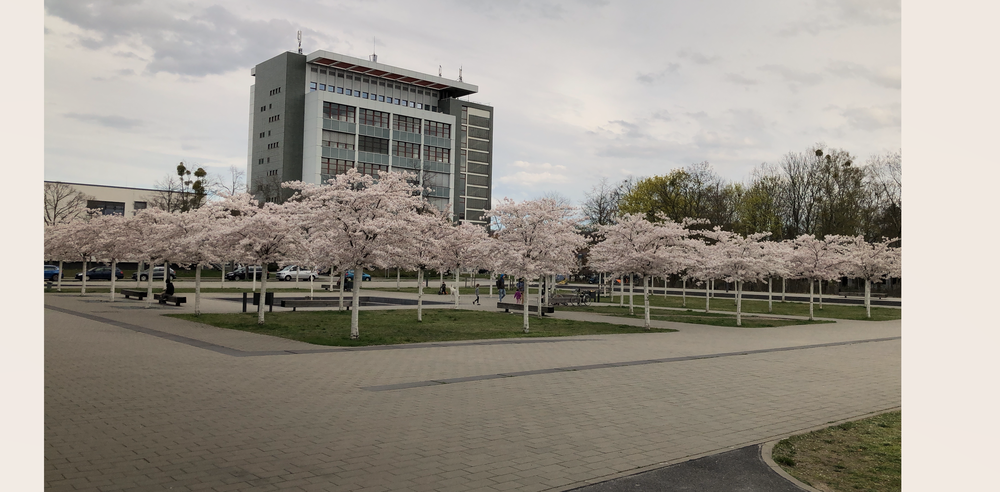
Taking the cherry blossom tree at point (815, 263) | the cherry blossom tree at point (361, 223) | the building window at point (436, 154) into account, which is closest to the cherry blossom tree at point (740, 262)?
the cherry blossom tree at point (815, 263)

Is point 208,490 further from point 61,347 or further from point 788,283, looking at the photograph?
point 788,283

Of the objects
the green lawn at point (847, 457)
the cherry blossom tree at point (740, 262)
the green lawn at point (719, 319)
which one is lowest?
the green lawn at point (719, 319)

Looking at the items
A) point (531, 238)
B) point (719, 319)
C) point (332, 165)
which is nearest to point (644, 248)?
point (531, 238)

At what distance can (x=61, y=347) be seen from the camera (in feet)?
47.7

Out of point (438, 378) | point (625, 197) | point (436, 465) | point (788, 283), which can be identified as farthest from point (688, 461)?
point (625, 197)

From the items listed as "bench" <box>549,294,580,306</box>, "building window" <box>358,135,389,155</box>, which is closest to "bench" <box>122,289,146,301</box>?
"bench" <box>549,294,580,306</box>

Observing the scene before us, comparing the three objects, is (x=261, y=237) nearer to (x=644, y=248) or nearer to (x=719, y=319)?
(x=644, y=248)

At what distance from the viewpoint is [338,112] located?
89.6m

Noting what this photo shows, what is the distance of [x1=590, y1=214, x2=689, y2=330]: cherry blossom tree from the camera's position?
2378 cm

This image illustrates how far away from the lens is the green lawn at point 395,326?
18453mm

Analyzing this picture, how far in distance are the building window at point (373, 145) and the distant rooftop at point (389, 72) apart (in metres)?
9.74

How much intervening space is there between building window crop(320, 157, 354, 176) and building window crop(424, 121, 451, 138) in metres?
14.1

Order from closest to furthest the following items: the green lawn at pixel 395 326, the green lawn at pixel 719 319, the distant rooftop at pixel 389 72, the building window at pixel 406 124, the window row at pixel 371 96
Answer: the green lawn at pixel 395 326
the green lawn at pixel 719 319
the distant rooftop at pixel 389 72
the window row at pixel 371 96
the building window at pixel 406 124

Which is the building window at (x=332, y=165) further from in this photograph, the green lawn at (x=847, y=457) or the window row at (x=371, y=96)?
the green lawn at (x=847, y=457)
